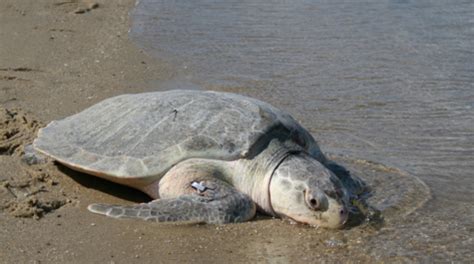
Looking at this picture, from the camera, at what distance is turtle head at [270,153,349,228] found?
4.00m

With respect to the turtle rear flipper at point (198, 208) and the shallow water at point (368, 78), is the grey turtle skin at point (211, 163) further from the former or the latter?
the shallow water at point (368, 78)

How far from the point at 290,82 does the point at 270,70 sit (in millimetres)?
462

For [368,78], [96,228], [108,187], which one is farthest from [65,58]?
[96,228]


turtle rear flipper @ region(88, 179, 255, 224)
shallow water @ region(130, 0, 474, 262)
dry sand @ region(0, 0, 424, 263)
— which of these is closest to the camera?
dry sand @ region(0, 0, 424, 263)

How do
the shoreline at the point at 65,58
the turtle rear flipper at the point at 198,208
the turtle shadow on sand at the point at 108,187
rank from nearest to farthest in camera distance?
1. the turtle rear flipper at the point at 198,208
2. the turtle shadow on sand at the point at 108,187
3. the shoreline at the point at 65,58

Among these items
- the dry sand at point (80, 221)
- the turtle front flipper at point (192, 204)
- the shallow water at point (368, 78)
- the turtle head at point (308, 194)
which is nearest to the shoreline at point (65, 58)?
the dry sand at point (80, 221)

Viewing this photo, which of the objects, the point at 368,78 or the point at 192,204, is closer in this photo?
the point at 192,204

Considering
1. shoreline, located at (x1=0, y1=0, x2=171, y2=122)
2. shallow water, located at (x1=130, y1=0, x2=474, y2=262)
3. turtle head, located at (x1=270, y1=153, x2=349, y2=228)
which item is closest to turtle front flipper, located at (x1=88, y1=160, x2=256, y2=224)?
turtle head, located at (x1=270, y1=153, x2=349, y2=228)

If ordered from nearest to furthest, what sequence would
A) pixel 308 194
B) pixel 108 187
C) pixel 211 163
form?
1. pixel 308 194
2. pixel 211 163
3. pixel 108 187

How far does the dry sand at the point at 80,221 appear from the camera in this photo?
3.55m

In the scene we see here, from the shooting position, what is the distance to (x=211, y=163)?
13.8 feet

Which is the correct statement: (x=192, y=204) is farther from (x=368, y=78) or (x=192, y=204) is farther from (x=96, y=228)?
(x=368, y=78)

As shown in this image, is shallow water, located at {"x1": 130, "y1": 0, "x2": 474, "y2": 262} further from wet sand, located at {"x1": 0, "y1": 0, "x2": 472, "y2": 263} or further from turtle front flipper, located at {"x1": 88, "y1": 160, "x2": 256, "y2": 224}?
turtle front flipper, located at {"x1": 88, "y1": 160, "x2": 256, "y2": 224}

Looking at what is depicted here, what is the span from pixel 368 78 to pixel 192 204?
11.6 feet
